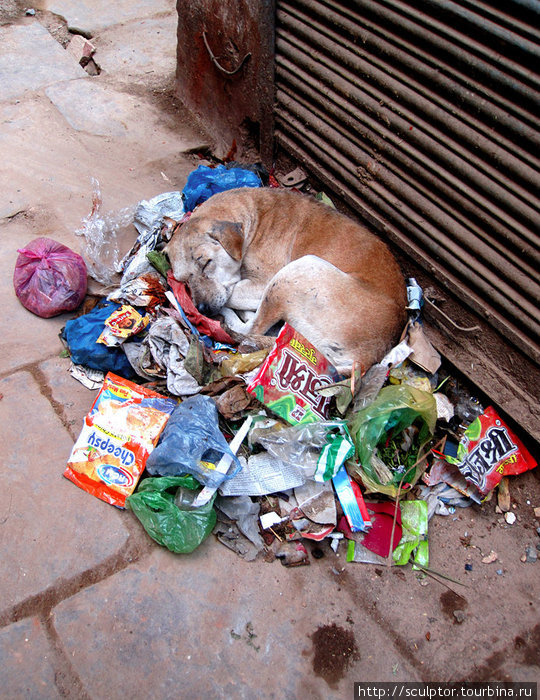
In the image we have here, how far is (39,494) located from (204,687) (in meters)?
1.28

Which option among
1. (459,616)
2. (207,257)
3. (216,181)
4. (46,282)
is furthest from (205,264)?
(459,616)

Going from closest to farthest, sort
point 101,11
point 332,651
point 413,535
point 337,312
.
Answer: point 332,651 < point 413,535 < point 337,312 < point 101,11

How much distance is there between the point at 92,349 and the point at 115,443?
0.71 metres

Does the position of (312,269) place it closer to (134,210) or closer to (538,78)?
(538,78)

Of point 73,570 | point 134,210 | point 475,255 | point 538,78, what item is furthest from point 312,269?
point 73,570

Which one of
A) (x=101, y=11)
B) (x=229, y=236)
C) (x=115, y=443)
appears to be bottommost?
(x=115, y=443)

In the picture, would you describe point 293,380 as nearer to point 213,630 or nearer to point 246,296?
point 246,296

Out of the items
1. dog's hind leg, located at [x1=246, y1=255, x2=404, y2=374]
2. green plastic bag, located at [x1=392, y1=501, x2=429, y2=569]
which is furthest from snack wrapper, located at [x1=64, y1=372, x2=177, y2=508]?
green plastic bag, located at [x1=392, y1=501, x2=429, y2=569]

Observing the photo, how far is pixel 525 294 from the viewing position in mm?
2977

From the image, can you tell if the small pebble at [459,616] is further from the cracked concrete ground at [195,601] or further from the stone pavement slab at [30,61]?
the stone pavement slab at [30,61]

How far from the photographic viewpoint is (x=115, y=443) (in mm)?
2865

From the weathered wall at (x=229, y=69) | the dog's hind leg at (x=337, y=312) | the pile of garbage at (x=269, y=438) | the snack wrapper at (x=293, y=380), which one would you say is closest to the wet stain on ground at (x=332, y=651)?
the pile of garbage at (x=269, y=438)

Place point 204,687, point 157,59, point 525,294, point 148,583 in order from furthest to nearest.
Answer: point 157,59
point 525,294
point 148,583
point 204,687

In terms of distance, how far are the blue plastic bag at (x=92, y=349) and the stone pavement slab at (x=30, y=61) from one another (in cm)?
362
